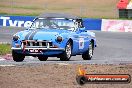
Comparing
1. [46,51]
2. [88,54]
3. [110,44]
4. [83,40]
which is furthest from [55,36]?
[110,44]

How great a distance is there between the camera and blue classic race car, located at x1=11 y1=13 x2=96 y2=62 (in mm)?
16781

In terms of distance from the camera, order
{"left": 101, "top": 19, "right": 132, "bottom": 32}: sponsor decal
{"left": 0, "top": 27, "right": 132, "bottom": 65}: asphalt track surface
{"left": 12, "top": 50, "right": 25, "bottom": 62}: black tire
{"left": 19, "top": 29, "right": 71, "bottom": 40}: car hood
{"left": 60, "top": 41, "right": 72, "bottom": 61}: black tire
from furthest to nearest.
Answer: {"left": 101, "top": 19, "right": 132, "bottom": 32}: sponsor decal < {"left": 0, "top": 27, "right": 132, "bottom": 65}: asphalt track surface < {"left": 12, "top": 50, "right": 25, "bottom": 62}: black tire < {"left": 60, "top": 41, "right": 72, "bottom": 61}: black tire < {"left": 19, "top": 29, "right": 71, "bottom": 40}: car hood

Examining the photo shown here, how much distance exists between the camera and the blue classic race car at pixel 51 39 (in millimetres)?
16781

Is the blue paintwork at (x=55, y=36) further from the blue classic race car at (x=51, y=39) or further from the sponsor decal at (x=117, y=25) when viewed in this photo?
the sponsor decal at (x=117, y=25)

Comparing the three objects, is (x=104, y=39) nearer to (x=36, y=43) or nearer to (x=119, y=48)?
(x=119, y=48)

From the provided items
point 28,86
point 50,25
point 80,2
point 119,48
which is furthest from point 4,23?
point 28,86

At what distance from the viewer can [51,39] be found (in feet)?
54.8

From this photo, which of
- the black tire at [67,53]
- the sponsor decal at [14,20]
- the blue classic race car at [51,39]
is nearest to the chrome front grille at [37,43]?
the blue classic race car at [51,39]

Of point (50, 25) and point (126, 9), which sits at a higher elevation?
point (50, 25)

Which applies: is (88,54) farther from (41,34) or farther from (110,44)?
(110,44)

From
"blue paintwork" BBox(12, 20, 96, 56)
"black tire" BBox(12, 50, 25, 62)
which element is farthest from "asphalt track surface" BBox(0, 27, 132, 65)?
"black tire" BBox(12, 50, 25, 62)

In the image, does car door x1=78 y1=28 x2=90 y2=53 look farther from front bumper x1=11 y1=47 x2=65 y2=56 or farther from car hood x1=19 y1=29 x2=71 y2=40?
front bumper x1=11 y1=47 x2=65 y2=56

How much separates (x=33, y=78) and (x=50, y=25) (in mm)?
6920

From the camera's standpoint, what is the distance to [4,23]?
43406 mm
